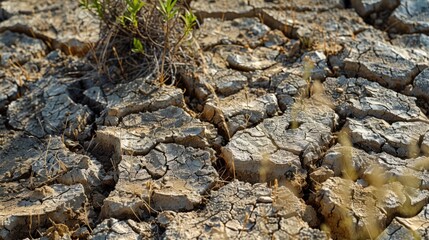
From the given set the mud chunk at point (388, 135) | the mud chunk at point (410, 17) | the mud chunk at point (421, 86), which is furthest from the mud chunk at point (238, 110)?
the mud chunk at point (410, 17)

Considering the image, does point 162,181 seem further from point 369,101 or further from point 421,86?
point 421,86

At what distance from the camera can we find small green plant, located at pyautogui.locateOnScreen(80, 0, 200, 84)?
3781 millimetres

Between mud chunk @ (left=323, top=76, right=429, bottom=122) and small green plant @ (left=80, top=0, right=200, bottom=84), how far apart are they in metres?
0.92

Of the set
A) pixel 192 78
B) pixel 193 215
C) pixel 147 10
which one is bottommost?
pixel 193 215

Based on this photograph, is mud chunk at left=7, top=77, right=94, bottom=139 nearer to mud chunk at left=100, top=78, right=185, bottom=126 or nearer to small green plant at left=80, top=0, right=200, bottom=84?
mud chunk at left=100, top=78, right=185, bottom=126

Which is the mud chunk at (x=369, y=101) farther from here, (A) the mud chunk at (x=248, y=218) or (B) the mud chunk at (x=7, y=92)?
(B) the mud chunk at (x=7, y=92)

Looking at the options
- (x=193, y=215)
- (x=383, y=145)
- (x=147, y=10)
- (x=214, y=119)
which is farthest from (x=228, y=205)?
(x=147, y=10)

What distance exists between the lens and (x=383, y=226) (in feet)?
9.65

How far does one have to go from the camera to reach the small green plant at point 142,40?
12.4 ft

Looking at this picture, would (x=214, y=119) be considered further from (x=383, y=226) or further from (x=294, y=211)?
(x=383, y=226)

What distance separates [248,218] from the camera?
9.73 ft

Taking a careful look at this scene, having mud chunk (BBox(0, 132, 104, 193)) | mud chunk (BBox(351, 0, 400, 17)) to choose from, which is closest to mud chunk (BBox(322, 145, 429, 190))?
mud chunk (BBox(0, 132, 104, 193))

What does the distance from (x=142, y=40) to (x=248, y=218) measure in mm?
1527

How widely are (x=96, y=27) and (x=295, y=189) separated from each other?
2100 millimetres
